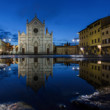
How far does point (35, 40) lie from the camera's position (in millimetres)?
56750

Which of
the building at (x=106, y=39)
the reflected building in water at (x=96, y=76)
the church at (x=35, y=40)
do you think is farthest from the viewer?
the church at (x=35, y=40)

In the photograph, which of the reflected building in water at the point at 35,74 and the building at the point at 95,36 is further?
the building at the point at 95,36

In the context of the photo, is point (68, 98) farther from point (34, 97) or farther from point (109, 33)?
point (109, 33)

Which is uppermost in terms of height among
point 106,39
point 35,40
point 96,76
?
point 35,40

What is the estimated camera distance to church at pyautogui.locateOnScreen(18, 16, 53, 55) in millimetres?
56156

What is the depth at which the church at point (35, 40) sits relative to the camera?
5616 cm

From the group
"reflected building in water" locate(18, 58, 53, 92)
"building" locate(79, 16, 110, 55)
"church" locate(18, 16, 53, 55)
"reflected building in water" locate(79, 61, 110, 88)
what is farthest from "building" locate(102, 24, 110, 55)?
"church" locate(18, 16, 53, 55)

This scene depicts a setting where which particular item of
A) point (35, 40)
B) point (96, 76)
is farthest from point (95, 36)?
point (96, 76)

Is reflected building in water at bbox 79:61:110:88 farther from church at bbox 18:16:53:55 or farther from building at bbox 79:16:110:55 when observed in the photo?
church at bbox 18:16:53:55

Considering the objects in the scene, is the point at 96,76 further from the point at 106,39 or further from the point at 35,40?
the point at 35,40

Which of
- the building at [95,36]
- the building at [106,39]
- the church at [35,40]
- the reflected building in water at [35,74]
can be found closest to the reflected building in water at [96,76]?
the reflected building in water at [35,74]

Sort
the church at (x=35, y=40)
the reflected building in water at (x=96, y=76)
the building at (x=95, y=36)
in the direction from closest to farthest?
the reflected building in water at (x=96, y=76) → the building at (x=95, y=36) → the church at (x=35, y=40)

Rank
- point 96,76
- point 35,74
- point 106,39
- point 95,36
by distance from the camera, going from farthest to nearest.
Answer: point 95,36
point 106,39
point 35,74
point 96,76

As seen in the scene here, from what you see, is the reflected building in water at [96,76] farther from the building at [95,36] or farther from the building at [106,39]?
the building at [95,36]
